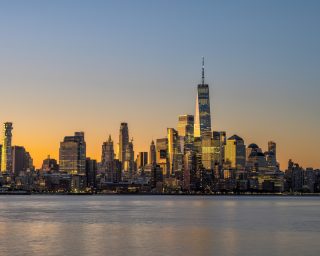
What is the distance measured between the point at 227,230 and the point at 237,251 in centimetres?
2745

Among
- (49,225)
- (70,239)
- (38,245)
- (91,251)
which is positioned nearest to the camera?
(91,251)

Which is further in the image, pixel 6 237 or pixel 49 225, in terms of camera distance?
pixel 49 225

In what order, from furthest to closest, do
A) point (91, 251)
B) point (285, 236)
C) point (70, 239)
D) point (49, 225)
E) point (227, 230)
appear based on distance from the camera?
point (49, 225) → point (227, 230) → point (285, 236) → point (70, 239) → point (91, 251)

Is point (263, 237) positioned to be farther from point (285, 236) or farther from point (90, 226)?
point (90, 226)

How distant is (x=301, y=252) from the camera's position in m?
62.0

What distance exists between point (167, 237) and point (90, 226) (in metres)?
20.8

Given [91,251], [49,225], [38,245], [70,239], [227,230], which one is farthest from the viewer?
→ [49,225]

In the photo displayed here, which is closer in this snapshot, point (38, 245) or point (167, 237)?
point (38, 245)

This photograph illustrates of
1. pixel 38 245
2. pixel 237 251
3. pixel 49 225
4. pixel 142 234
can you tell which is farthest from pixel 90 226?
pixel 237 251

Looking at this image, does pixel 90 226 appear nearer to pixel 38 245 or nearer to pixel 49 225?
pixel 49 225

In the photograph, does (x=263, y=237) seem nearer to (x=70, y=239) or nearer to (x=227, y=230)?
(x=227, y=230)

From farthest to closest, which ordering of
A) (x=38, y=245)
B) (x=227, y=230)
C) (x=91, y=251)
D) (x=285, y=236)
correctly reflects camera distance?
(x=227, y=230) → (x=285, y=236) → (x=38, y=245) → (x=91, y=251)

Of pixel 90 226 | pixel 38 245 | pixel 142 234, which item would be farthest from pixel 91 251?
pixel 90 226

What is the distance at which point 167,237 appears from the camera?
252 ft
